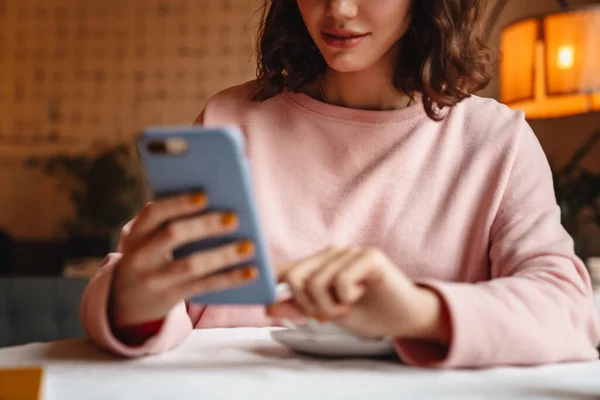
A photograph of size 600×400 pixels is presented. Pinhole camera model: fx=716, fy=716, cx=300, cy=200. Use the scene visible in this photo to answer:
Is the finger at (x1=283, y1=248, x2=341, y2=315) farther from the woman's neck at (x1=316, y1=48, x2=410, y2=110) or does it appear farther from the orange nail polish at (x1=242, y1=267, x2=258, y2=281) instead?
the woman's neck at (x1=316, y1=48, x2=410, y2=110)

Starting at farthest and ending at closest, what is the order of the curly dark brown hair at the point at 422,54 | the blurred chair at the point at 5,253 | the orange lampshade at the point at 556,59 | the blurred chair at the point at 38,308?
the blurred chair at the point at 5,253 < the orange lampshade at the point at 556,59 < the blurred chair at the point at 38,308 < the curly dark brown hair at the point at 422,54

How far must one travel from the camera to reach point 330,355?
65cm

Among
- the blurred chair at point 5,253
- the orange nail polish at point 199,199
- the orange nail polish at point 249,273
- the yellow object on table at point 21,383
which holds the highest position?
the orange nail polish at point 199,199

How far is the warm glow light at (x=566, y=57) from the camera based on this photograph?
7.19 ft

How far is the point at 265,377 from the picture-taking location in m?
0.57

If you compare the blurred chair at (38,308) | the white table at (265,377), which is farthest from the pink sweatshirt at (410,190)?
the blurred chair at (38,308)

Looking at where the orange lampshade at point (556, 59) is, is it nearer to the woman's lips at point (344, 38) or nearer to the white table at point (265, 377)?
the woman's lips at point (344, 38)

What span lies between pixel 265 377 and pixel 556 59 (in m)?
1.91

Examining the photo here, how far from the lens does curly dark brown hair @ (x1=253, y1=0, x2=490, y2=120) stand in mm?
958

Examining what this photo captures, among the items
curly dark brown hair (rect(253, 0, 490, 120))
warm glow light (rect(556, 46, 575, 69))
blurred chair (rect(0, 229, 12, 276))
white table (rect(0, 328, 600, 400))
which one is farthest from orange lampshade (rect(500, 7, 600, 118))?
blurred chair (rect(0, 229, 12, 276))

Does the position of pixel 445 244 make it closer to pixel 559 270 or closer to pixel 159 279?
pixel 559 270

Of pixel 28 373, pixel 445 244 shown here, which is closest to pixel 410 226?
pixel 445 244

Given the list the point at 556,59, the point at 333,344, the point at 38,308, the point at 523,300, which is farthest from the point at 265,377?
the point at 556,59

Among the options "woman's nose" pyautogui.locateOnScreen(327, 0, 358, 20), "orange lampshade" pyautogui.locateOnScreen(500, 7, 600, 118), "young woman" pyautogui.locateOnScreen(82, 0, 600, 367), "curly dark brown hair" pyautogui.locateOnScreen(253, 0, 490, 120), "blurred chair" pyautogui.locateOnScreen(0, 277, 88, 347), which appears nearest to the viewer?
"young woman" pyautogui.locateOnScreen(82, 0, 600, 367)
